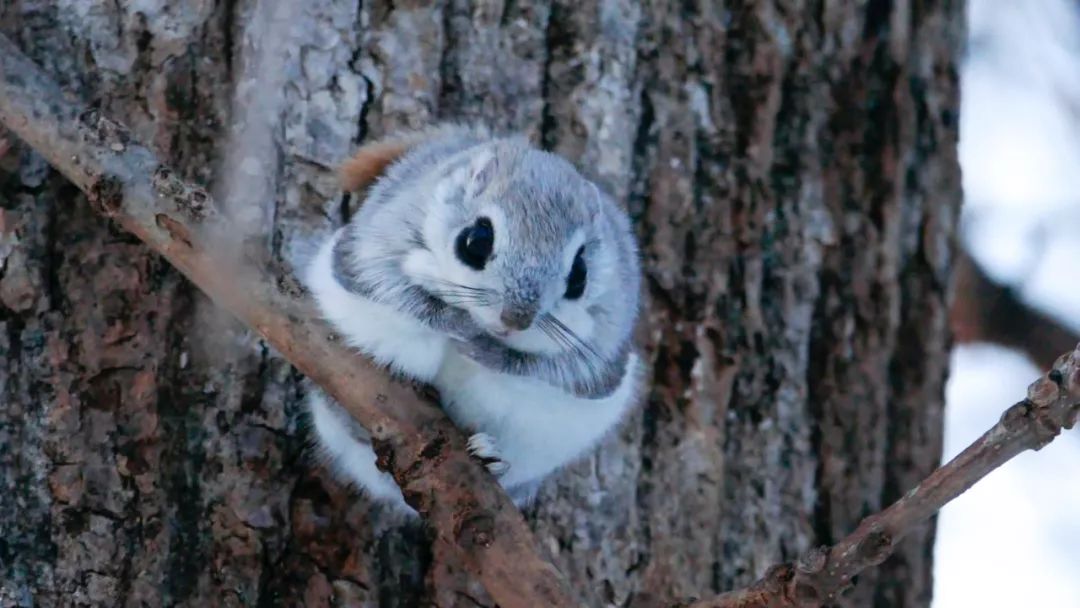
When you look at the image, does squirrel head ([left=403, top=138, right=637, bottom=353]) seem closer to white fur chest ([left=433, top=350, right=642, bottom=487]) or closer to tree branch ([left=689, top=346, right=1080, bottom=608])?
white fur chest ([left=433, top=350, right=642, bottom=487])

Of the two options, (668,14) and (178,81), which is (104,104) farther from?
(668,14)

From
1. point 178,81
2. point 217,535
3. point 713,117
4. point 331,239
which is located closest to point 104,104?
point 178,81

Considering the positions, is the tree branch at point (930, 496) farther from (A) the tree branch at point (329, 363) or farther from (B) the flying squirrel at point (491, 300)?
(B) the flying squirrel at point (491, 300)

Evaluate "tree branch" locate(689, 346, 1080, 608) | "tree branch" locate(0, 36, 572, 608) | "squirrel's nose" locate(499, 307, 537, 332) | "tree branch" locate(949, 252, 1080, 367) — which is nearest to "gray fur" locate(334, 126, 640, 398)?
"squirrel's nose" locate(499, 307, 537, 332)

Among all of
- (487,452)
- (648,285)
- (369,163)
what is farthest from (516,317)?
(648,285)

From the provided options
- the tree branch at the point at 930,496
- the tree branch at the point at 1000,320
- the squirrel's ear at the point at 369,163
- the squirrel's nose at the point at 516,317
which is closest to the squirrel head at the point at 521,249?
the squirrel's nose at the point at 516,317

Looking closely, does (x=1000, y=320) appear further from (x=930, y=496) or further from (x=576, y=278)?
(x=930, y=496)
